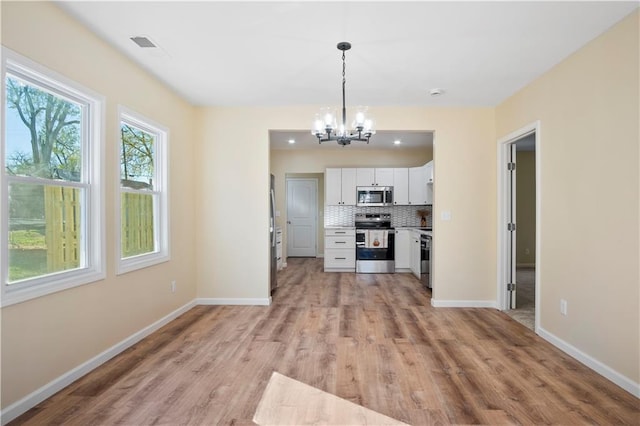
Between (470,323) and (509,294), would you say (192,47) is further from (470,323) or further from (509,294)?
(509,294)

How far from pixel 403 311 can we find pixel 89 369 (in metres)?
3.22

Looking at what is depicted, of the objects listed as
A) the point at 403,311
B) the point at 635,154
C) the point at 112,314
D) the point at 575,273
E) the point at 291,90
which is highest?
the point at 291,90

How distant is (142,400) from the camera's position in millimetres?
2158

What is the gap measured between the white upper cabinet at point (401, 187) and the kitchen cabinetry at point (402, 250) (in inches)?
26.6

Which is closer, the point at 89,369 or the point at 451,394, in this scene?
the point at 451,394

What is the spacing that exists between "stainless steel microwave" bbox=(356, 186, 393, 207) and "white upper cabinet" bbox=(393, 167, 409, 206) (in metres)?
0.10

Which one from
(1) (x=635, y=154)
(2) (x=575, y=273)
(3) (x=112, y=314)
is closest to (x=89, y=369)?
(3) (x=112, y=314)

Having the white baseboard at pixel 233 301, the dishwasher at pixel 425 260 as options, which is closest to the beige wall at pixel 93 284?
the white baseboard at pixel 233 301

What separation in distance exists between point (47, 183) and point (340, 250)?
17.1 feet

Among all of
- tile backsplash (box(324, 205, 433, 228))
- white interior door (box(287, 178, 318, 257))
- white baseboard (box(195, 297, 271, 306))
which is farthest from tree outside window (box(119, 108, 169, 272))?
white interior door (box(287, 178, 318, 257))

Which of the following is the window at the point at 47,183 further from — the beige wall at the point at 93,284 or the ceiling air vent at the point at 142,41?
the ceiling air vent at the point at 142,41

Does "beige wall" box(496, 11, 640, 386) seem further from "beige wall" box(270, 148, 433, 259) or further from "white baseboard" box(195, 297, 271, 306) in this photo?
"beige wall" box(270, 148, 433, 259)

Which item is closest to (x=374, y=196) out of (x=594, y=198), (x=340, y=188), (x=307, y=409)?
(x=340, y=188)

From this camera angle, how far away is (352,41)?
269 cm
